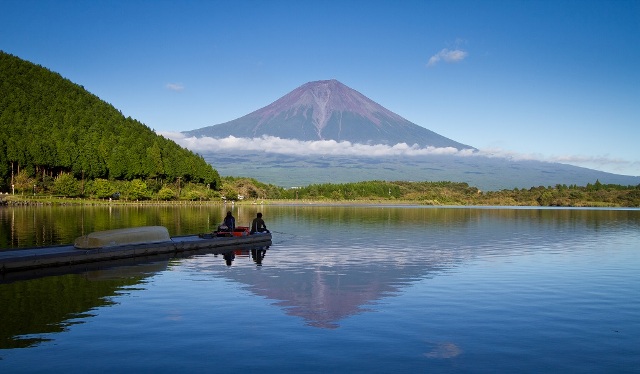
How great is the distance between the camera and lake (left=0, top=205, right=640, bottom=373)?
12109mm

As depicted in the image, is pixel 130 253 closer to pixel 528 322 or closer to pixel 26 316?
pixel 26 316

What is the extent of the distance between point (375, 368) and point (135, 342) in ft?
18.0

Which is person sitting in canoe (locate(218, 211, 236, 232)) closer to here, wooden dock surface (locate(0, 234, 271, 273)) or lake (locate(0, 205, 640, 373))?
wooden dock surface (locate(0, 234, 271, 273))

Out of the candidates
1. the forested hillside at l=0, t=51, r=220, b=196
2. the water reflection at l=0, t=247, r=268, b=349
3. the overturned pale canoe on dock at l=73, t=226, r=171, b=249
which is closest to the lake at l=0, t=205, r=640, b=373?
the water reflection at l=0, t=247, r=268, b=349

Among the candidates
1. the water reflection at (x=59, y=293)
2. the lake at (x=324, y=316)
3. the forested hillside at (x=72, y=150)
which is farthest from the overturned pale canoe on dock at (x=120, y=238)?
the forested hillside at (x=72, y=150)

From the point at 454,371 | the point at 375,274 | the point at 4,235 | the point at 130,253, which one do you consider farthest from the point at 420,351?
the point at 4,235

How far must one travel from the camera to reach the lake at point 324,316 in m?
12.1

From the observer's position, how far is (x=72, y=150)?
452 ft

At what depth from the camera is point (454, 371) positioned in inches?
454

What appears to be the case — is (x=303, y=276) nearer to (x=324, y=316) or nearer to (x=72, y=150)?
(x=324, y=316)

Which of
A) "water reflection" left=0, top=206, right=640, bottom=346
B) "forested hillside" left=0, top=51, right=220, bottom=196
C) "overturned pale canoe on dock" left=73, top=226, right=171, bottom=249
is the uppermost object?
"forested hillside" left=0, top=51, right=220, bottom=196

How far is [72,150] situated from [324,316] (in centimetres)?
13462

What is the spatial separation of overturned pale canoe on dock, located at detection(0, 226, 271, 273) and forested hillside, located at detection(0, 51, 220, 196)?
101811 millimetres

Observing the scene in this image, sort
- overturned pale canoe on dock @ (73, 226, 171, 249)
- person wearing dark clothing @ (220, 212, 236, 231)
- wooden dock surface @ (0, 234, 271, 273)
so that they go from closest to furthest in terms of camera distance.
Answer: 1. wooden dock surface @ (0, 234, 271, 273)
2. overturned pale canoe on dock @ (73, 226, 171, 249)
3. person wearing dark clothing @ (220, 212, 236, 231)
